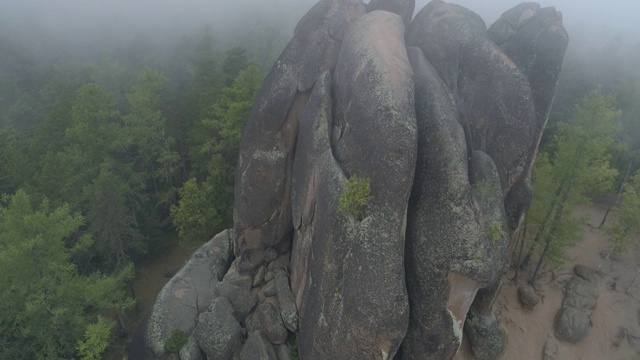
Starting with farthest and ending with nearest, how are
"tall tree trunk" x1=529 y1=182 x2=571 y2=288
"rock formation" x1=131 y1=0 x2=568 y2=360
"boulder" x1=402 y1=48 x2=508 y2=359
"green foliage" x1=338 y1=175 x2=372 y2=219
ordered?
"tall tree trunk" x1=529 y1=182 x2=571 y2=288 < "boulder" x1=402 y1=48 x2=508 y2=359 < "rock formation" x1=131 y1=0 x2=568 y2=360 < "green foliage" x1=338 y1=175 x2=372 y2=219

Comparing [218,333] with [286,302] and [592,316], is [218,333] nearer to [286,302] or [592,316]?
[286,302]

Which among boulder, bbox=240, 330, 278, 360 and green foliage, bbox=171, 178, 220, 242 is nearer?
boulder, bbox=240, 330, 278, 360

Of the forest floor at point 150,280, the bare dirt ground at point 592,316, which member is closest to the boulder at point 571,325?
the bare dirt ground at point 592,316

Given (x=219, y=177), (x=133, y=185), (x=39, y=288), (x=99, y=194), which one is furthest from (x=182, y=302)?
(x=133, y=185)

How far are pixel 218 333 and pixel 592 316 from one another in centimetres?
2939

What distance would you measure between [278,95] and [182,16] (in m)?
103

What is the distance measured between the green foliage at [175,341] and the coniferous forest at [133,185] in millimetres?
3844

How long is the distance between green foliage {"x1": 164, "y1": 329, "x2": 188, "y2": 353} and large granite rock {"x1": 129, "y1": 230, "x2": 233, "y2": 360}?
0.44 m

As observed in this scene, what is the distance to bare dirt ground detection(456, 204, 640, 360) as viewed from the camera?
1190 inches

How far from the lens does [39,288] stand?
84.1 ft

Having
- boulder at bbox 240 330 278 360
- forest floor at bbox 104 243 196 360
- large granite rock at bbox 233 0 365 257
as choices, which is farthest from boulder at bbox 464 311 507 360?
forest floor at bbox 104 243 196 360

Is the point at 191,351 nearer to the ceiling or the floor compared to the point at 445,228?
nearer to the floor

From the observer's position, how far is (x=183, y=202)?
3419 cm

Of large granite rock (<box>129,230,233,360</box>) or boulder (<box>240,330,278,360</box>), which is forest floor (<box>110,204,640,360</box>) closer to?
large granite rock (<box>129,230,233,360</box>)
